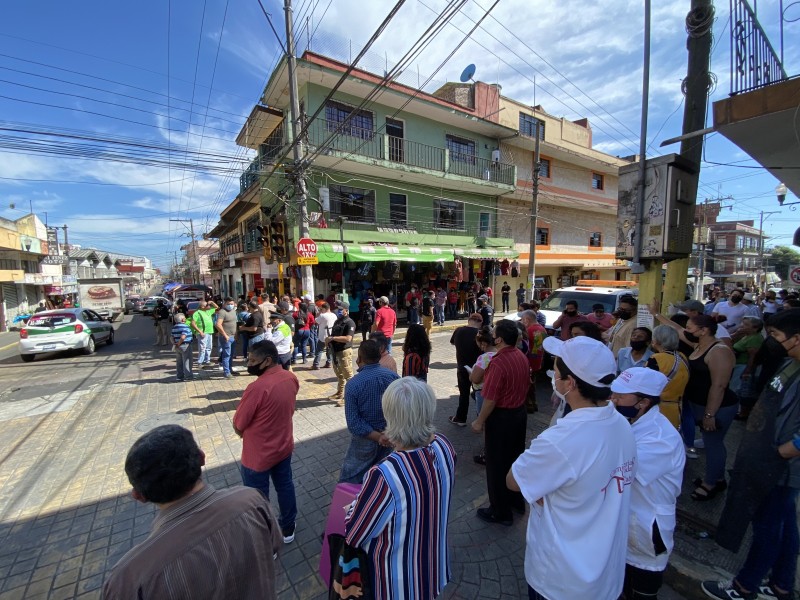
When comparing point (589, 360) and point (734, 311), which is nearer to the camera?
point (589, 360)

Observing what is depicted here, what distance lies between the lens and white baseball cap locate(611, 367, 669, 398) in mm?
1995

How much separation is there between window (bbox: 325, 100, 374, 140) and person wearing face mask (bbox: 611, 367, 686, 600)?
13687 mm

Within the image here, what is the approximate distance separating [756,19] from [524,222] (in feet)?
53.7

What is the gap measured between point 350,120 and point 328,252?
548 centimetres

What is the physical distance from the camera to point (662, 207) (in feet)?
13.9

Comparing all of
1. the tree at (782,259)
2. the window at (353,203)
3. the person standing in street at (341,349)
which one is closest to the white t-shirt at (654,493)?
the person standing in street at (341,349)

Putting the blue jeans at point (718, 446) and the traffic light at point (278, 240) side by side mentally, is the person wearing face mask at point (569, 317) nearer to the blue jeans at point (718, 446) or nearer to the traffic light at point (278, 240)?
the blue jeans at point (718, 446)

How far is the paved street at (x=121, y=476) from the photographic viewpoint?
2.70 m

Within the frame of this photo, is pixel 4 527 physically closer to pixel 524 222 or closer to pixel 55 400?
pixel 55 400

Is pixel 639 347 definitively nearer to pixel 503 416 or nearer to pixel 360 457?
pixel 503 416

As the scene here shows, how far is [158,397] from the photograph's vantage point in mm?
6863

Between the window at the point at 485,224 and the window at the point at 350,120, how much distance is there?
7446mm

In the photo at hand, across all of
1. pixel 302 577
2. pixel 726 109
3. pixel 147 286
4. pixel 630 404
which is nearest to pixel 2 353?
pixel 302 577

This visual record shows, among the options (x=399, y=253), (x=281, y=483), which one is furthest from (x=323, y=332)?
(x=399, y=253)
